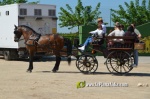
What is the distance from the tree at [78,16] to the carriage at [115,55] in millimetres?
25205

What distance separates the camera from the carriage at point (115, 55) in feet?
55.2

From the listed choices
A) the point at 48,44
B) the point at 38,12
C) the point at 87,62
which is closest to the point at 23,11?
the point at 38,12

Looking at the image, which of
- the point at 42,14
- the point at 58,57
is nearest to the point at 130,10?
the point at 42,14

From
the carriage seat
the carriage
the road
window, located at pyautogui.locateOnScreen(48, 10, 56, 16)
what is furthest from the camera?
window, located at pyautogui.locateOnScreen(48, 10, 56, 16)

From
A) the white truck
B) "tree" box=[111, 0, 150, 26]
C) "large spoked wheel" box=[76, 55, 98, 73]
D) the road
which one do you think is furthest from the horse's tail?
"tree" box=[111, 0, 150, 26]

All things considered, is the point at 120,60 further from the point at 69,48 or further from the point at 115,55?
the point at 69,48

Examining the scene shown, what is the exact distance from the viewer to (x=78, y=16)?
44188mm

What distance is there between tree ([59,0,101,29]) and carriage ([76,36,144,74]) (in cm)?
2521

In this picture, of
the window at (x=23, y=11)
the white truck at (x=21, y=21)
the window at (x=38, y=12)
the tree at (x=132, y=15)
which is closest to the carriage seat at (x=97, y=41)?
the white truck at (x=21, y=21)

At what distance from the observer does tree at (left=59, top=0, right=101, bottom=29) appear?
43.0 m

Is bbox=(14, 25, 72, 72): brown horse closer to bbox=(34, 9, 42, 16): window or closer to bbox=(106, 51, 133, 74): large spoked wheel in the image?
bbox=(106, 51, 133, 74): large spoked wheel

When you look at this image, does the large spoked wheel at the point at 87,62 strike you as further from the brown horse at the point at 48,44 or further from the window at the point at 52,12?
the window at the point at 52,12

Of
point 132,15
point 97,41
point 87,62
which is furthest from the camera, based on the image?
point 132,15

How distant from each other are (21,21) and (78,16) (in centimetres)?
1860
